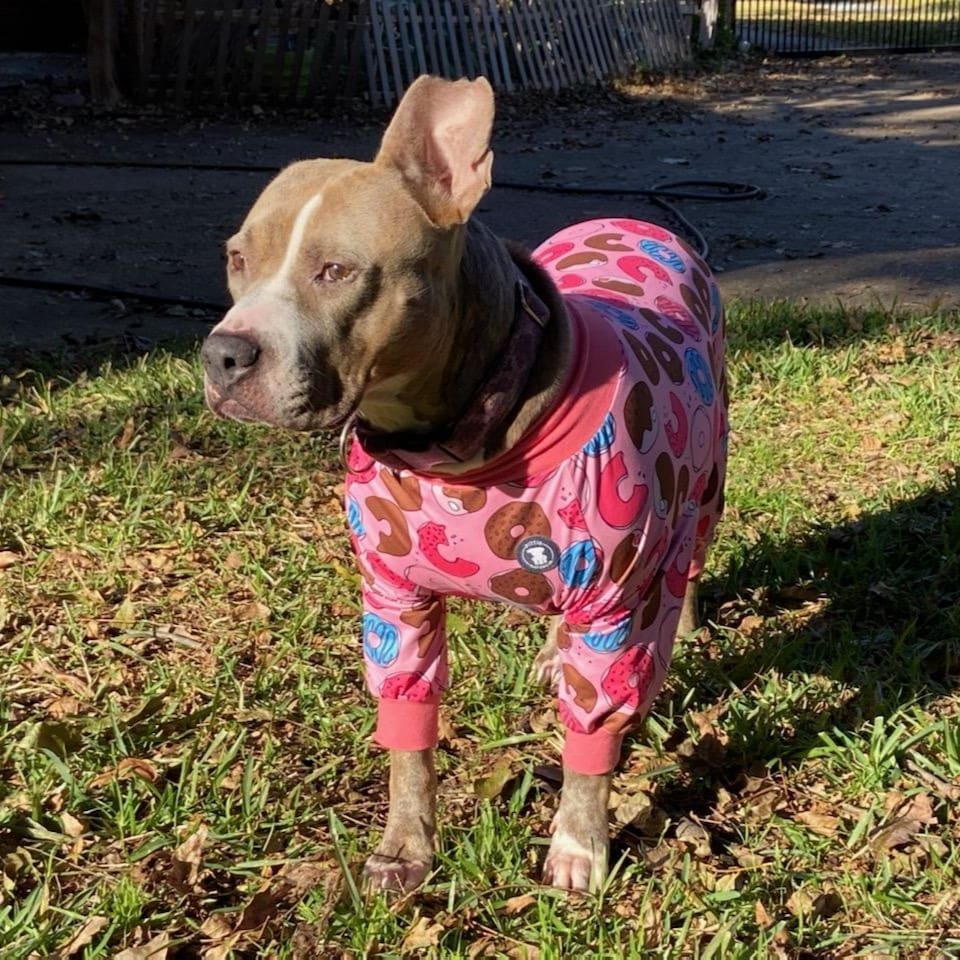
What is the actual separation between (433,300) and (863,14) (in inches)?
1200

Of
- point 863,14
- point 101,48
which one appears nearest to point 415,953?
point 101,48

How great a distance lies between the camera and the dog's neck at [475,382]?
2.62m

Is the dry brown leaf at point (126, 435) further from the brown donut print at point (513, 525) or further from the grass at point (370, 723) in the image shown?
the brown donut print at point (513, 525)

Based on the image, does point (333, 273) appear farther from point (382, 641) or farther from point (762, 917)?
point (762, 917)

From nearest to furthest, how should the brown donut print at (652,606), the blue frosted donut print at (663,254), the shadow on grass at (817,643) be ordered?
the brown donut print at (652,606) < the shadow on grass at (817,643) < the blue frosted donut print at (663,254)

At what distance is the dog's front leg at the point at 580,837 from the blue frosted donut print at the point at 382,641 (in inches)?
19.2

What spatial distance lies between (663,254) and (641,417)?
113 centimetres

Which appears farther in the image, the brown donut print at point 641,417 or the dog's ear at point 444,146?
the brown donut print at point 641,417

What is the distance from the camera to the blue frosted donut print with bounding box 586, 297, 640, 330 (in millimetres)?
3058

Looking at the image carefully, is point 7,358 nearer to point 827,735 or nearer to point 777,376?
point 777,376

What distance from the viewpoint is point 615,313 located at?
3121 millimetres

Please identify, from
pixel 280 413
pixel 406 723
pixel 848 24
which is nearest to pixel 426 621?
pixel 406 723

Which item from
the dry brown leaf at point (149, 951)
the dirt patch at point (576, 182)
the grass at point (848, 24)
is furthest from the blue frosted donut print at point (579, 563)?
the grass at point (848, 24)

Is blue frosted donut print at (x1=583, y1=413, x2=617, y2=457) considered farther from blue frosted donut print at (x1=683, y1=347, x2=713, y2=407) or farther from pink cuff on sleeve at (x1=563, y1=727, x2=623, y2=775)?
pink cuff on sleeve at (x1=563, y1=727, x2=623, y2=775)
